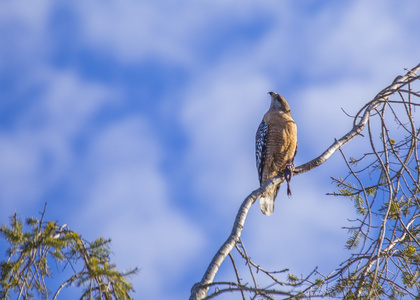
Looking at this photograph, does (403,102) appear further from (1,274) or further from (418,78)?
(1,274)

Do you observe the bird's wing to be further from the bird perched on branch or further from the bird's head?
the bird's head

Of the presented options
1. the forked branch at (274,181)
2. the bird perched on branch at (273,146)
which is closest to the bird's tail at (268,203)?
the bird perched on branch at (273,146)

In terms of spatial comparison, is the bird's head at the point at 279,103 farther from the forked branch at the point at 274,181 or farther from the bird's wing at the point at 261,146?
the forked branch at the point at 274,181

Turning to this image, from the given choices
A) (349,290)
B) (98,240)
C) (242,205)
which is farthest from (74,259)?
(349,290)

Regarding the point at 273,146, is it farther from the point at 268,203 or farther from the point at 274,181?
the point at 274,181

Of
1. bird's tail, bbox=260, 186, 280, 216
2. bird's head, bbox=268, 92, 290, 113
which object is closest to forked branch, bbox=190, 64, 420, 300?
bird's tail, bbox=260, 186, 280, 216

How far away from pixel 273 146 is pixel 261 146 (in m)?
0.18

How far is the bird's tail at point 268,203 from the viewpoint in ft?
23.3

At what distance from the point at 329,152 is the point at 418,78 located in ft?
3.13

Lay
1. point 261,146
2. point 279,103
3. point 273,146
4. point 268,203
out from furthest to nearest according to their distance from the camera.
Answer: point 279,103 → point 261,146 → point 273,146 → point 268,203

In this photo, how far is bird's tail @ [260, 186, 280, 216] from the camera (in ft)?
23.3

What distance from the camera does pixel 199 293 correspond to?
3002 mm

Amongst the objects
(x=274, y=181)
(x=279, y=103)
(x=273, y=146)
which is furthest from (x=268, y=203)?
(x=274, y=181)

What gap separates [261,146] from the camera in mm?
7387
